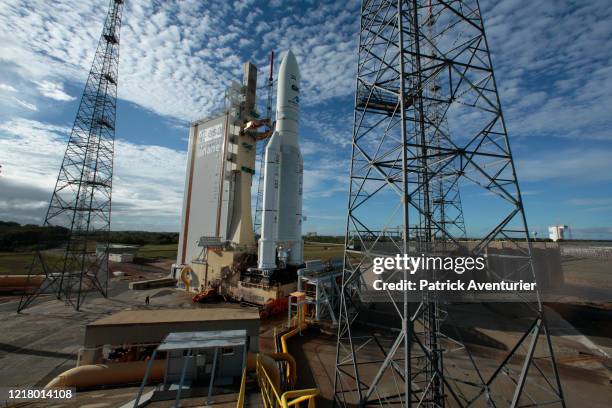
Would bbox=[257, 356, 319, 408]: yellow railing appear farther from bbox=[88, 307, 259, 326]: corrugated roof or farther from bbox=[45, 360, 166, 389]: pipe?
bbox=[45, 360, 166, 389]: pipe

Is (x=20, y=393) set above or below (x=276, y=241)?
below

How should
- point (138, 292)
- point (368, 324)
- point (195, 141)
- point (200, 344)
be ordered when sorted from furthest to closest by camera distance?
point (195, 141), point (138, 292), point (368, 324), point (200, 344)

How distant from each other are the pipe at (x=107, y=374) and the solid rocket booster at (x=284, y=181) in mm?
12628

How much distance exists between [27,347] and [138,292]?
15625mm

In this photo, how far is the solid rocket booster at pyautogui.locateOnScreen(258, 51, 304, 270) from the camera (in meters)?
23.3

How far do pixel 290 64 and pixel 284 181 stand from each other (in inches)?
420

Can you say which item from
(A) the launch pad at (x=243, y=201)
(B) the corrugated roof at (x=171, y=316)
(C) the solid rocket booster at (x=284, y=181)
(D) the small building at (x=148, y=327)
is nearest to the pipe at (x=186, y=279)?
(A) the launch pad at (x=243, y=201)

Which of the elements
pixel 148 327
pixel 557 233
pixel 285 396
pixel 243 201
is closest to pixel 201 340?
pixel 285 396

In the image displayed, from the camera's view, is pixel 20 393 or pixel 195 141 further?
pixel 195 141

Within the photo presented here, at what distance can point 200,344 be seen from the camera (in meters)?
8.50

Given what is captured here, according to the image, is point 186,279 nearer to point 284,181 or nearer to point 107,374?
point 284,181

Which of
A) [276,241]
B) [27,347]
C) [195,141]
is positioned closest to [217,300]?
[276,241]

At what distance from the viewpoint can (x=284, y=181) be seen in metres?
24.1

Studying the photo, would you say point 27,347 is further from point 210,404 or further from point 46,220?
point 210,404
